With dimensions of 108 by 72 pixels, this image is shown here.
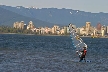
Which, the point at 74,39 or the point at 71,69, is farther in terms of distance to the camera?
the point at 74,39

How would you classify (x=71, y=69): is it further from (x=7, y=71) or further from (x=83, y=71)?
(x=7, y=71)

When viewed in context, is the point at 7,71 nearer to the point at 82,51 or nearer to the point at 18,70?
the point at 18,70

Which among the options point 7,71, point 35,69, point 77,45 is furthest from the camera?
point 77,45

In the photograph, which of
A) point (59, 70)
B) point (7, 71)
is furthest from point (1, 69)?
point (59, 70)

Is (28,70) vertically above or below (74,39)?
below

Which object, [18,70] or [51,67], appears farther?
[51,67]

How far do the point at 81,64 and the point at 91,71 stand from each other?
6.24 metres

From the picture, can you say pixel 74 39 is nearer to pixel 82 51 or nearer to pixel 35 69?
pixel 82 51

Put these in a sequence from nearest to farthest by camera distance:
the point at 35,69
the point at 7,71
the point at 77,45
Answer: the point at 7,71
the point at 35,69
the point at 77,45

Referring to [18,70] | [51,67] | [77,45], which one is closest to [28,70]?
[18,70]

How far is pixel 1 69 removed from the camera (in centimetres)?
4359

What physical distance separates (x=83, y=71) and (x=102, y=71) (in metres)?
2.87

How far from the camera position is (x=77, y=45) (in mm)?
49469

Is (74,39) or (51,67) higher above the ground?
(74,39)
